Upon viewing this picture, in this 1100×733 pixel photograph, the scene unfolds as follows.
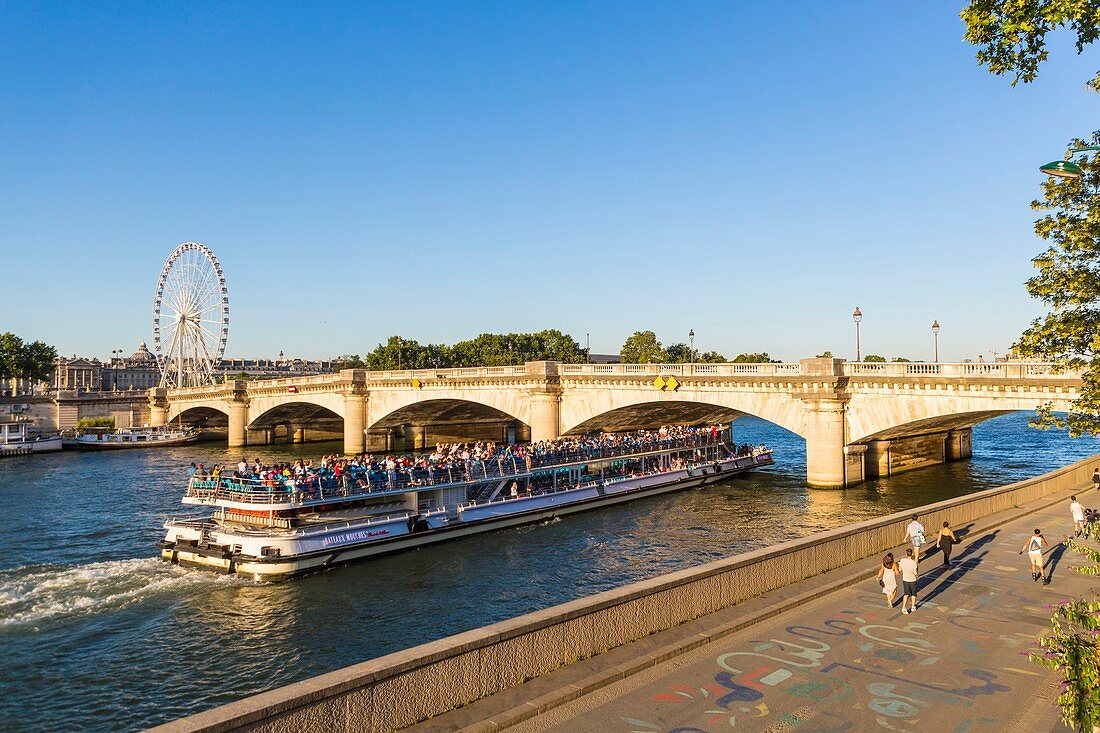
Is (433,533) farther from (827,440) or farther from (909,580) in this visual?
(827,440)

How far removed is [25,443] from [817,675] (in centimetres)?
10727

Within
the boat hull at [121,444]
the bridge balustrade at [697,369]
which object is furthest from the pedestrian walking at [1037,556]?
the boat hull at [121,444]

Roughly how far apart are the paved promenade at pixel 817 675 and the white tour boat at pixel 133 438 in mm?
103568

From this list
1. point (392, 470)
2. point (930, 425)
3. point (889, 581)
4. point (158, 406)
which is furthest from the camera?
point (158, 406)

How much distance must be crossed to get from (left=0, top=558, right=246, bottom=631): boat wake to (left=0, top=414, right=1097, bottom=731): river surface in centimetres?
11

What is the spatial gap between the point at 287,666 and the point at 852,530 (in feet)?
57.3

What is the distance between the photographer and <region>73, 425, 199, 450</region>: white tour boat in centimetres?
9844

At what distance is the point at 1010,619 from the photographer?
56.1 ft

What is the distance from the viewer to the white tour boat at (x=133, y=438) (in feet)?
323

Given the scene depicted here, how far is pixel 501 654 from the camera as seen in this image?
38.1 ft

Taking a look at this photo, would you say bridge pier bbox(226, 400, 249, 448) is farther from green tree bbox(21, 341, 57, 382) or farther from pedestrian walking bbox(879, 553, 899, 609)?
pedestrian walking bbox(879, 553, 899, 609)

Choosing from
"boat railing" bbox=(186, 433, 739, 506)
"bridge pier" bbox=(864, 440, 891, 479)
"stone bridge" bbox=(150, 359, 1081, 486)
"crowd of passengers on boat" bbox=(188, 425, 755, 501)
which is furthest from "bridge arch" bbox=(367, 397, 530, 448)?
"bridge pier" bbox=(864, 440, 891, 479)

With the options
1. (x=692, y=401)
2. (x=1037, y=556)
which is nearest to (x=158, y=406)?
(x=692, y=401)

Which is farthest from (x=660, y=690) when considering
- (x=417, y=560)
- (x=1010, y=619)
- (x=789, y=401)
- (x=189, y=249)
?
(x=189, y=249)
